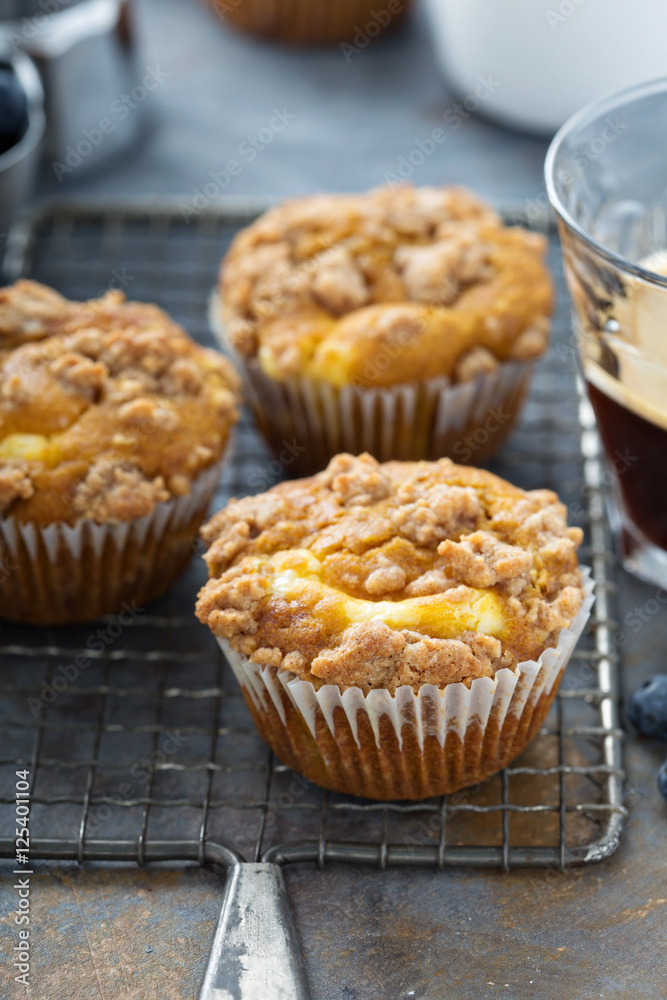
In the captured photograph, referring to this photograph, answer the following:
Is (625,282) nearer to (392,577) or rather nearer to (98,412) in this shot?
(392,577)

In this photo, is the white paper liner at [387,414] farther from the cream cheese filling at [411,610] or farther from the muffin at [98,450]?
the cream cheese filling at [411,610]

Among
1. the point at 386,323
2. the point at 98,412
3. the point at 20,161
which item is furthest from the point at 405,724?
the point at 20,161

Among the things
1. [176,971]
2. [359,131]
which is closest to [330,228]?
[359,131]

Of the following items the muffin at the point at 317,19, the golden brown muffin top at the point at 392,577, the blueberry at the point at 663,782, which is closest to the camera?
the golden brown muffin top at the point at 392,577

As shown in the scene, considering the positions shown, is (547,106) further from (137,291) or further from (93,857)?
(93,857)

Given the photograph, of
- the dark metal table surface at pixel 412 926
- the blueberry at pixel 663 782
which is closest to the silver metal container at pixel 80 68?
the dark metal table surface at pixel 412 926
